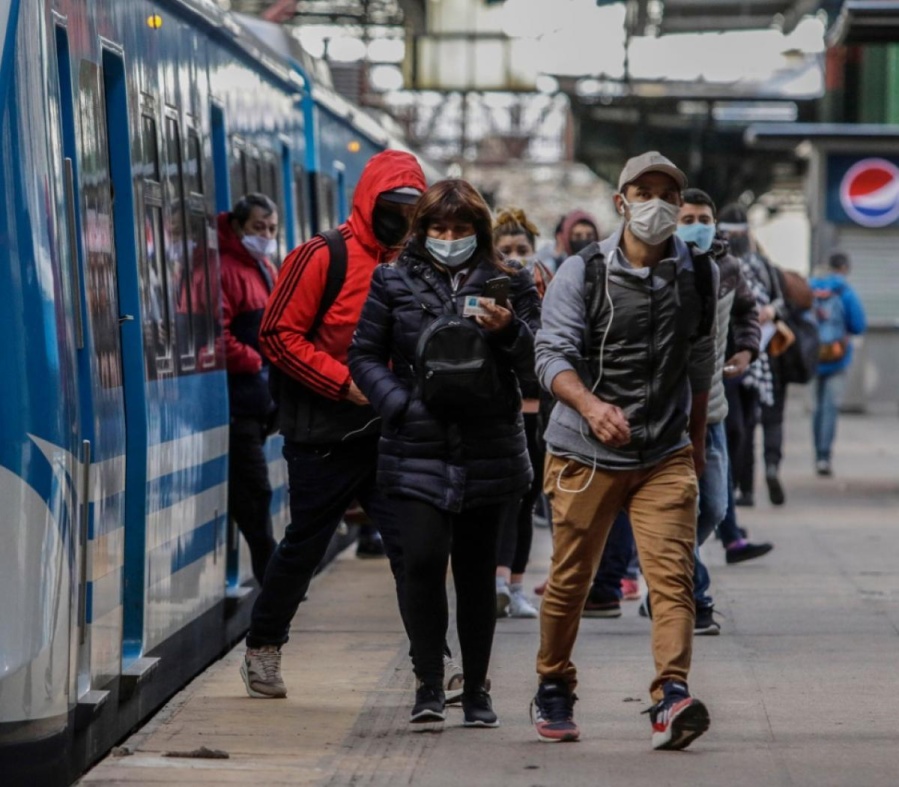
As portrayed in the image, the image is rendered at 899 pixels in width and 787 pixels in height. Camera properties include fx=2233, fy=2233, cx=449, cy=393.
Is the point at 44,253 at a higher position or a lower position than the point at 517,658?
higher

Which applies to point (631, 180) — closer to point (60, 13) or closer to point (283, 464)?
point (60, 13)

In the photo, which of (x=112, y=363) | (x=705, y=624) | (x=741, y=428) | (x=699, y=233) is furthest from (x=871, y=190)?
(x=112, y=363)

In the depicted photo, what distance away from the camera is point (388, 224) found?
7336mm

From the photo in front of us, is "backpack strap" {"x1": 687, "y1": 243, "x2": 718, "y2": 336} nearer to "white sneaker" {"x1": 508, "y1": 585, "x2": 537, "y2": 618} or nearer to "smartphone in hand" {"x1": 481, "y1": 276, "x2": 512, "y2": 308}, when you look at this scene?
"smartphone in hand" {"x1": 481, "y1": 276, "x2": 512, "y2": 308}

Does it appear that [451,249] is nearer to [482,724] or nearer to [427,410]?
[427,410]

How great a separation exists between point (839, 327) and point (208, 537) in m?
11.0

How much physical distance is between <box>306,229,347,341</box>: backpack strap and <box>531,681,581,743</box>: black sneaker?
1444 mm

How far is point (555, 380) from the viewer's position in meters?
6.60

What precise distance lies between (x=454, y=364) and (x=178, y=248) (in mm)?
1804

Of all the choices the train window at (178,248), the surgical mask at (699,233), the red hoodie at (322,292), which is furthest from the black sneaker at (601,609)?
the red hoodie at (322,292)

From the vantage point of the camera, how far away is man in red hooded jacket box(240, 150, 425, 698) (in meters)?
7.28

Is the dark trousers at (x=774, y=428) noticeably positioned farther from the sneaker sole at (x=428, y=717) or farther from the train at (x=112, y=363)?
the sneaker sole at (x=428, y=717)

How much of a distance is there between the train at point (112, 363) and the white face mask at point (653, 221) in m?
1.59

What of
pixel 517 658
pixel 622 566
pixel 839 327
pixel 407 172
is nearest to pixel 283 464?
pixel 622 566
